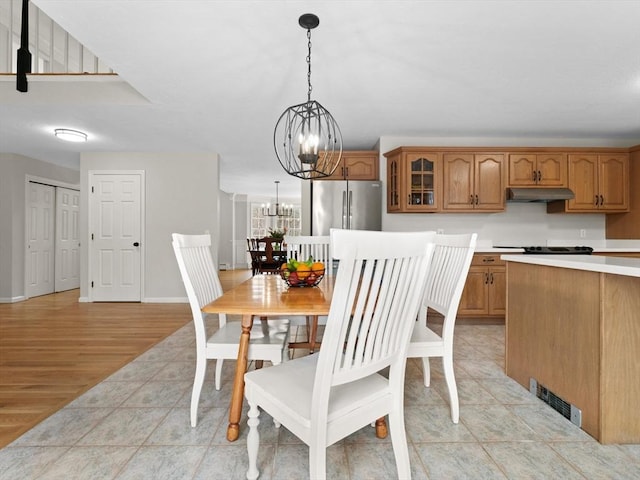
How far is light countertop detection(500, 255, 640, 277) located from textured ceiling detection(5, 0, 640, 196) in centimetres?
144

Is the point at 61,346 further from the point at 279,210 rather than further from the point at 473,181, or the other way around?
the point at 279,210

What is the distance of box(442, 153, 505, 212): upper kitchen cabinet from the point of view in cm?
397

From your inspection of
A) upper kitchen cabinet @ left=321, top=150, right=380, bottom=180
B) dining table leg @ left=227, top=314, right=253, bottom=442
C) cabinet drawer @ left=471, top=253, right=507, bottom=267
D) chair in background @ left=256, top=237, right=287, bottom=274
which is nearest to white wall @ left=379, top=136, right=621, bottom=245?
upper kitchen cabinet @ left=321, top=150, right=380, bottom=180

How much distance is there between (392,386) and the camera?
1.21m

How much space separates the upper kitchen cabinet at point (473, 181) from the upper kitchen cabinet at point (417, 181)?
0.39 ft

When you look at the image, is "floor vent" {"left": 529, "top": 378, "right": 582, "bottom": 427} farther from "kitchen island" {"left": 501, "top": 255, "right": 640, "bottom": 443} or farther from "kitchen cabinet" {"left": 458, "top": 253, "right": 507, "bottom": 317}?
"kitchen cabinet" {"left": 458, "top": 253, "right": 507, "bottom": 317}

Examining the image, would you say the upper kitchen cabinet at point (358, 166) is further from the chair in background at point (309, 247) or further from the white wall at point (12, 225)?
the white wall at point (12, 225)

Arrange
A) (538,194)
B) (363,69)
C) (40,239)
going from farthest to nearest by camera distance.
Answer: (40,239) → (538,194) → (363,69)

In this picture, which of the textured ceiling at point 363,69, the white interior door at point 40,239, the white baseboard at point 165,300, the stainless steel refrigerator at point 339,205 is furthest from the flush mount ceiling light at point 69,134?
the stainless steel refrigerator at point 339,205

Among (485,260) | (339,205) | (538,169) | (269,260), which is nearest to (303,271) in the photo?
(339,205)

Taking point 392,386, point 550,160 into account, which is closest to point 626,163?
point 550,160

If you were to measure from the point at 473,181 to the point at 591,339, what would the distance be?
2.67m

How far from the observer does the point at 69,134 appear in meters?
4.02

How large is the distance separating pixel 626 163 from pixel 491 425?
4071mm
